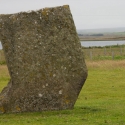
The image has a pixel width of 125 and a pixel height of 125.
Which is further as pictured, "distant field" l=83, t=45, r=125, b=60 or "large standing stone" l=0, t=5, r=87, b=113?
"distant field" l=83, t=45, r=125, b=60

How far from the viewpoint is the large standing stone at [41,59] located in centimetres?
1481

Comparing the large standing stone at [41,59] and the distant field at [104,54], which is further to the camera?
the distant field at [104,54]

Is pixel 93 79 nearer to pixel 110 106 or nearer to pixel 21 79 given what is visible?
pixel 110 106

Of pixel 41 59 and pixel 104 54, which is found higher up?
pixel 41 59

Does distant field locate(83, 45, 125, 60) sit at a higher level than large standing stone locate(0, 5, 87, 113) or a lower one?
lower

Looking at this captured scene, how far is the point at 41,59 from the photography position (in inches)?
586

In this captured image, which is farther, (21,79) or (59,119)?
(21,79)

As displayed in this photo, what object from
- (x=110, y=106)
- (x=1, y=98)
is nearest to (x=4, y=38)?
(x=1, y=98)

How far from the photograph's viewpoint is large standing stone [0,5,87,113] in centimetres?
1481

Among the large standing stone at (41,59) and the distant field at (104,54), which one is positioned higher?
the large standing stone at (41,59)

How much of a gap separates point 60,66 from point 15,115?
2.12 m

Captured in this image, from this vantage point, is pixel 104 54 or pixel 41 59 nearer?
pixel 41 59

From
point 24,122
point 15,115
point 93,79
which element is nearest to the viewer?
point 24,122

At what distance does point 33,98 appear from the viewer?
1488 centimetres
